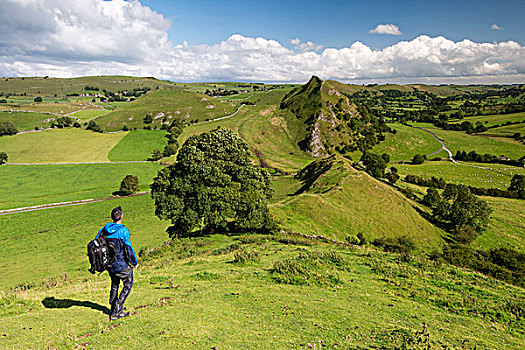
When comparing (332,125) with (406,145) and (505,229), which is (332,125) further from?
(505,229)

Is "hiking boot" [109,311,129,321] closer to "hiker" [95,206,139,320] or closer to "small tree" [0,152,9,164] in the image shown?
"hiker" [95,206,139,320]

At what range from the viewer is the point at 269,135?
518 ft

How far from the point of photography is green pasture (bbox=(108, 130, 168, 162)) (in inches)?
5133

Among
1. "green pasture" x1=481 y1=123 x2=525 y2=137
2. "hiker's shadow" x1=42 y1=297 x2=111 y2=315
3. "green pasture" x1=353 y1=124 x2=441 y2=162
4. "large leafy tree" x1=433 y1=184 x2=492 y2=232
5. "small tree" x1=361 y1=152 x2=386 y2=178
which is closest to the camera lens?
"hiker's shadow" x1=42 y1=297 x2=111 y2=315

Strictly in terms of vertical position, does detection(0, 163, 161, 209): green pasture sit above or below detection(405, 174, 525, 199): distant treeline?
above

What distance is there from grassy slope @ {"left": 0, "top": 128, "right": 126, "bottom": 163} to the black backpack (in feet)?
445

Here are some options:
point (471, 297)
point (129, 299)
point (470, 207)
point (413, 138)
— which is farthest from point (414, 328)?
point (413, 138)

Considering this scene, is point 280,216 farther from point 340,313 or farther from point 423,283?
point 340,313

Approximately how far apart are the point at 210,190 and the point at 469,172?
13719cm

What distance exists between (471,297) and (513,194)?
111m

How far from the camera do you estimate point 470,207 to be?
207 ft

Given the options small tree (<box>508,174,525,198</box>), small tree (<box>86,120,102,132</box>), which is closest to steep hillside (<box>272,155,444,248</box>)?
small tree (<box>508,174,525,198</box>)

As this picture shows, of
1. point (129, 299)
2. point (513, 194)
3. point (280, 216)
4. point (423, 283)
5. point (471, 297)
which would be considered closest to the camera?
point (129, 299)

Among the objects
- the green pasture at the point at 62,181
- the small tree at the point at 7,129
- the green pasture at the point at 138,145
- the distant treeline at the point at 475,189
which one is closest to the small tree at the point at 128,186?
the green pasture at the point at 62,181
